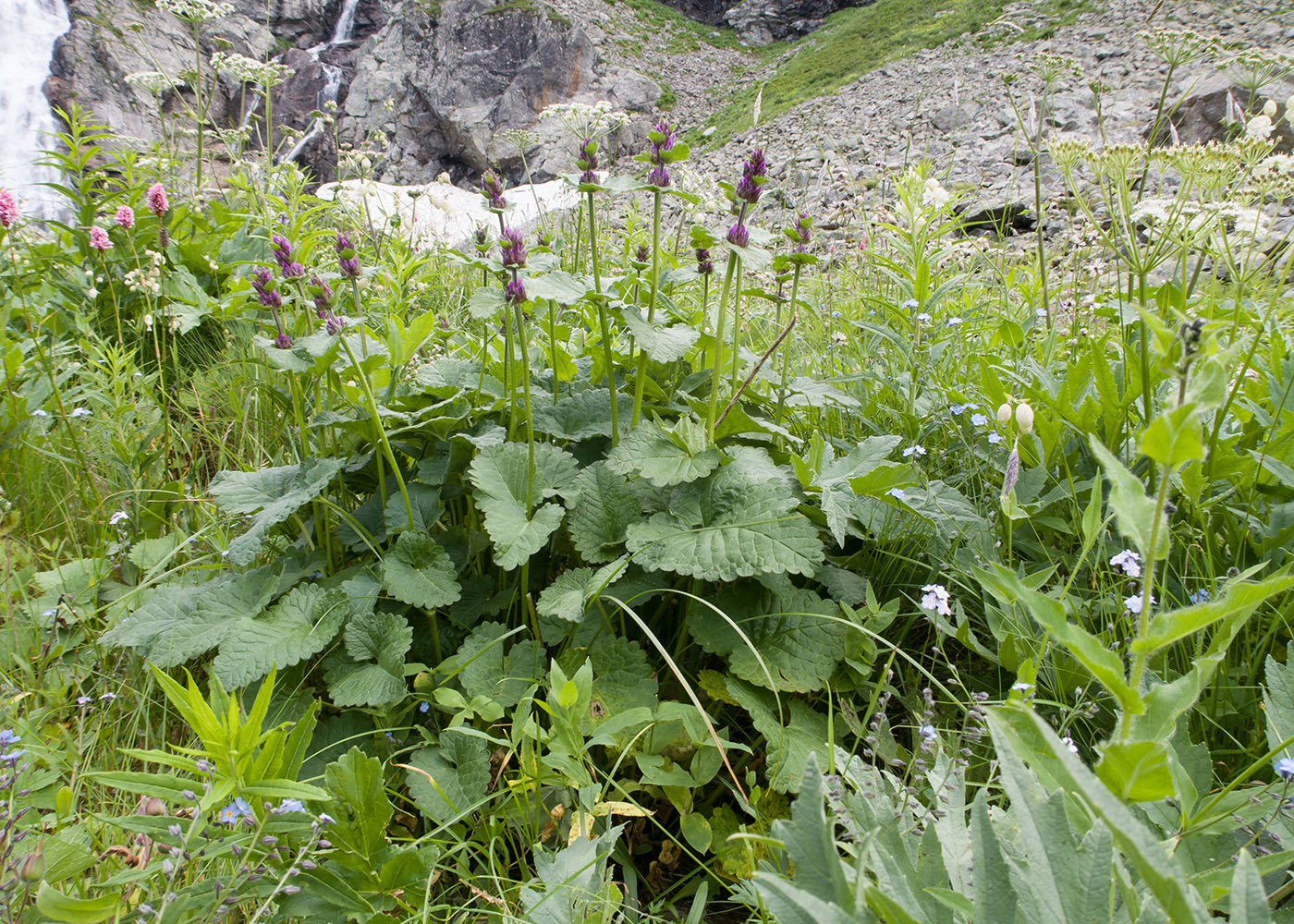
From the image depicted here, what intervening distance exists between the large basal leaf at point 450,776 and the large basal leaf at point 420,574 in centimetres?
26

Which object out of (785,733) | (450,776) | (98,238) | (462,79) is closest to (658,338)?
(785,733)

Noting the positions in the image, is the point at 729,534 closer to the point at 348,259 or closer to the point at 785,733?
the point at 785,733

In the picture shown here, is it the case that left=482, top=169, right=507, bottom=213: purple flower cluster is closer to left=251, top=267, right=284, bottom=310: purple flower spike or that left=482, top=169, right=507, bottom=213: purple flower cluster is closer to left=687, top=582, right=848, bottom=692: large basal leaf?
left=251, top=267, right=284, bottom=310: purple flower spike

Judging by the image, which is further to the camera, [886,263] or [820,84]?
[820,84]

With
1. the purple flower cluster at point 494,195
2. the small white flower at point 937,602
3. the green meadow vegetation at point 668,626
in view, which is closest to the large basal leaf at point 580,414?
the green meadow vegetation at point 668,626

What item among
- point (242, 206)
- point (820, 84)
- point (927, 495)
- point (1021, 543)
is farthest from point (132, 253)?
point (820, 84)

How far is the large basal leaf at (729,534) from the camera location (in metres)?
1.27

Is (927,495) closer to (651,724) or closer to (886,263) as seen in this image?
(651,724)

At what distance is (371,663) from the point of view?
1.41 meters

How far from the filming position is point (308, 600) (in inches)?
55.7

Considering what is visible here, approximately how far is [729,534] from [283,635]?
881mm

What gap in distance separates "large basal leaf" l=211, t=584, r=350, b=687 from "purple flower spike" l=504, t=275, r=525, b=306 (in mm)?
697

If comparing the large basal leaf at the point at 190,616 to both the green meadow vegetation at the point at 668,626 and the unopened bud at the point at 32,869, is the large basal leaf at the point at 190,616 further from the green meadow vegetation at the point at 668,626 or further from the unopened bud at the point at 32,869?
the unopened bud at the point at 32,869

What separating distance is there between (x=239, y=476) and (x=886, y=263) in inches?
72.0
